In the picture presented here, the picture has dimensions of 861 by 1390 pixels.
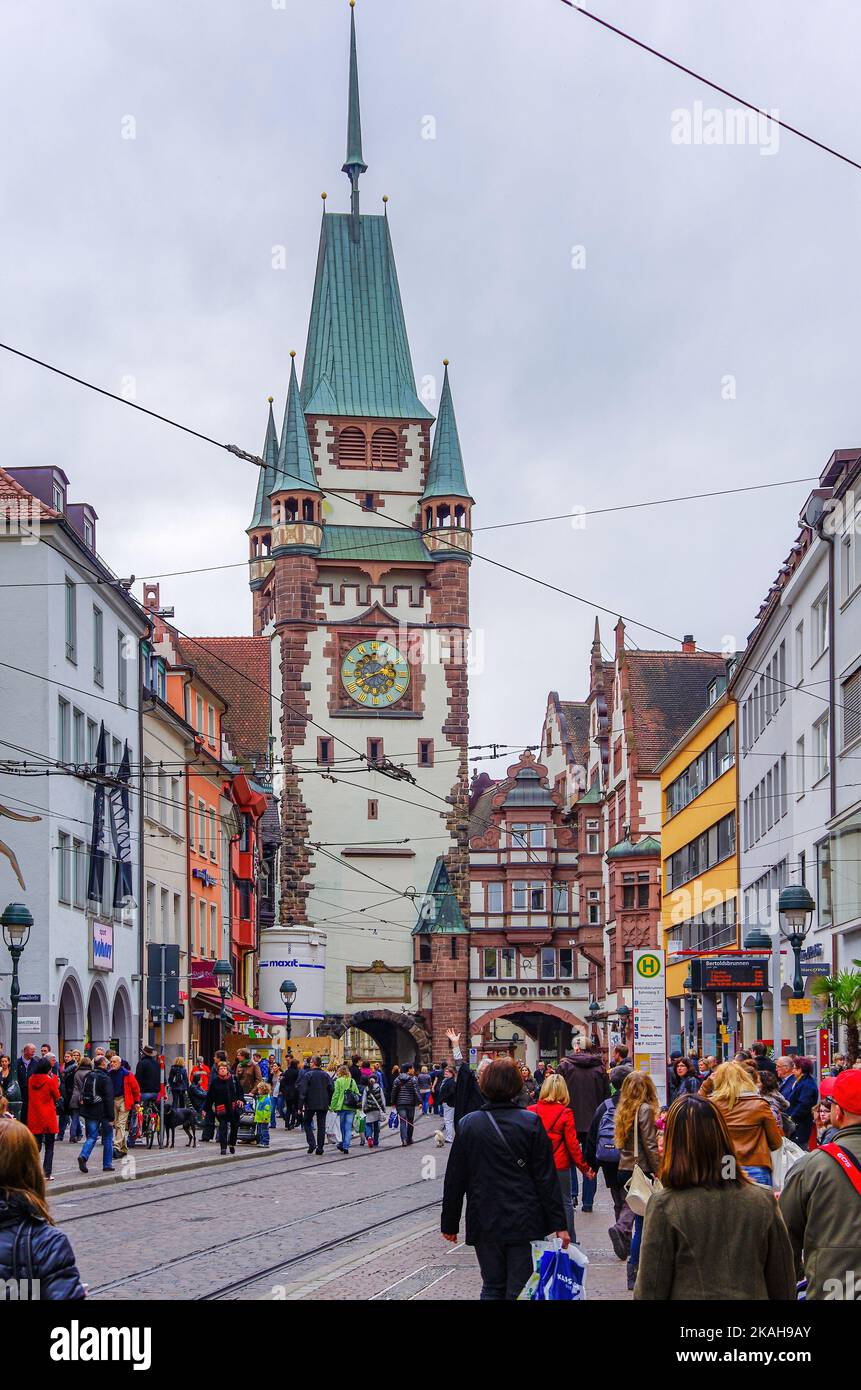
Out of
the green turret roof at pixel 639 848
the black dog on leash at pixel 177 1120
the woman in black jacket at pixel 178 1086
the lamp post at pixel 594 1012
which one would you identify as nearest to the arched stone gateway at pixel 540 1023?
the lamp post at pixel 594 1012

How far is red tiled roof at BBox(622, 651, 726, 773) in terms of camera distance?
7425 centimetres

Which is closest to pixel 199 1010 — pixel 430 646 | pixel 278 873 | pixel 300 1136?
pixel 300 1136

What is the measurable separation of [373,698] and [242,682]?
12.3m

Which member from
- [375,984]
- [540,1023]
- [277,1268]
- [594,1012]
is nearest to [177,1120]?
[277,1268]

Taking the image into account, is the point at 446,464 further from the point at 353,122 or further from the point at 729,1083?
the point at 729,1083

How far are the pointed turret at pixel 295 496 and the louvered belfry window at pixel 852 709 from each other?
50.5 metres

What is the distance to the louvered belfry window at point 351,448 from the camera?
8675 cm

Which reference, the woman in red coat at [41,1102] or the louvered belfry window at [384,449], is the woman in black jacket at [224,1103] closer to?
the woman in red coat at [41,1102]

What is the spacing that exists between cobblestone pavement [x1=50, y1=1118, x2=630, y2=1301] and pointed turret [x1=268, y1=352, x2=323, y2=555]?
55052 mm

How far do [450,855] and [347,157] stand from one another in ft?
101

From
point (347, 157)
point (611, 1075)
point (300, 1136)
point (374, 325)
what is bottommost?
point (300, 1136)

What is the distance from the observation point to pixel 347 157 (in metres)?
88.9

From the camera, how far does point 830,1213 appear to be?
6566 millimetres
